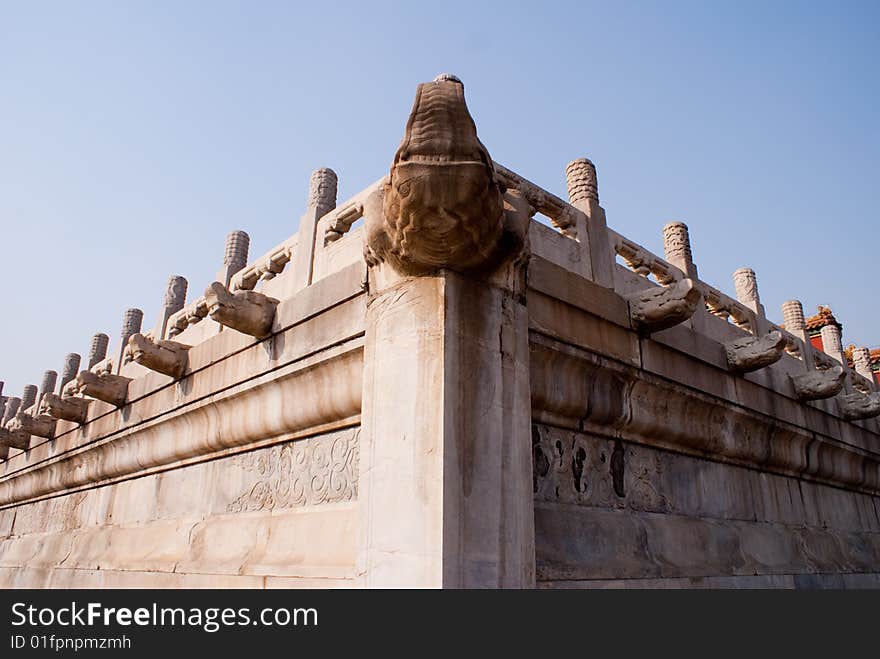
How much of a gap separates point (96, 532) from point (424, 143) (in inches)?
253

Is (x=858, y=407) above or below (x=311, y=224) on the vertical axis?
below

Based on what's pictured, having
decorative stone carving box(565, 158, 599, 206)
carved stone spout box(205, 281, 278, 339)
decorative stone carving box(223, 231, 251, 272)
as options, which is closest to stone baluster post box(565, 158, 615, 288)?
decorative stone carving box(565, 158, 599, 206)

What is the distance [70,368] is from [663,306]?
12.6m

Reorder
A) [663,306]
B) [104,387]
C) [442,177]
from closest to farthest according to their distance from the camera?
1. [442,177]
2. [663,306]
3. [104,387]

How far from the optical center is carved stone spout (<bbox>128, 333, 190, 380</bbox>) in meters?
5.59

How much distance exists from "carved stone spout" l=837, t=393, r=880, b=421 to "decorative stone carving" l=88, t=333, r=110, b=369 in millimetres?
12358

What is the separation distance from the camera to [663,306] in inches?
178

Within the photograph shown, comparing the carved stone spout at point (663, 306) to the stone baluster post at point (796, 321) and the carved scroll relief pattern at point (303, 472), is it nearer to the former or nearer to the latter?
the carved scroll relief pattern at point (303, 472)

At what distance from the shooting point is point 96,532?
6867 millimetres

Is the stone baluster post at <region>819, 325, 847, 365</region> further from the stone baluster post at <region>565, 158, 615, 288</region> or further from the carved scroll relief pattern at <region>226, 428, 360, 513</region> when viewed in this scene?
the carved scroll relief pattern at <region>226, 428, 360, 513</region>

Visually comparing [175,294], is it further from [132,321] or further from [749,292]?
[749,292]

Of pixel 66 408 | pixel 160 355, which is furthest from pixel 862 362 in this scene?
pixel 66 408

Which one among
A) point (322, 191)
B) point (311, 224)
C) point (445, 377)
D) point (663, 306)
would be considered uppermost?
point (322, 191)

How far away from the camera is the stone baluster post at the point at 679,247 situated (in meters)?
6.64
